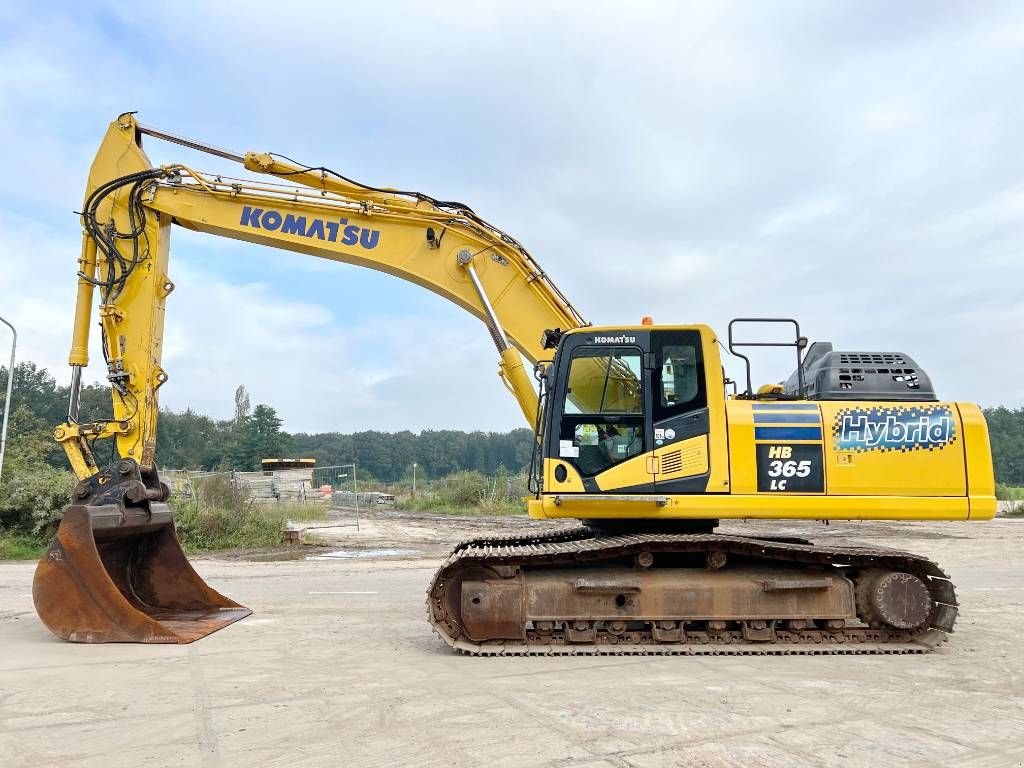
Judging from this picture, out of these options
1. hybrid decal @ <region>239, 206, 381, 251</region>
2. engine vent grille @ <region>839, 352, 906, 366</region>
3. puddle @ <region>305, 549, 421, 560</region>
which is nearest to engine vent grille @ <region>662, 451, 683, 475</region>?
engine vent grille @ <region>839, 352, 906, 366</region>

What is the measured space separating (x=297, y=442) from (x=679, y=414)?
95.4m

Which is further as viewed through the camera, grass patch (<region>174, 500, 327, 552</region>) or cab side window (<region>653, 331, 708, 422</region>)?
grass patch (<region>174, 500, 327, 552</region>)

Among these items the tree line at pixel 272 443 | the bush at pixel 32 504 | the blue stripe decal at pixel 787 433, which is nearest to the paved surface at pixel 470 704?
the blue stripe decal at pixel 787 433

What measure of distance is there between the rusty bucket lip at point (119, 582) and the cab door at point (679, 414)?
4.47m

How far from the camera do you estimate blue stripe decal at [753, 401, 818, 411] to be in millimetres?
6844

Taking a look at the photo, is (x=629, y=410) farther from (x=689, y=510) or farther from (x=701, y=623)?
(x=701, y=623)

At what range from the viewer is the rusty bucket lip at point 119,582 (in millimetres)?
6809

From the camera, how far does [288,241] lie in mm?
8672

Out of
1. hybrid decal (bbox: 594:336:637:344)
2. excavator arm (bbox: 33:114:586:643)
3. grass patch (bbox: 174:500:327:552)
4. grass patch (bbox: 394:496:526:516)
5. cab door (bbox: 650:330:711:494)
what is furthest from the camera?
grass patch (bbox: 394:496:526:516)

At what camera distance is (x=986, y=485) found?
671 cm

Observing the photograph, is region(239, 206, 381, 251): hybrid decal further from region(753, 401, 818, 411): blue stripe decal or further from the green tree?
the green tree

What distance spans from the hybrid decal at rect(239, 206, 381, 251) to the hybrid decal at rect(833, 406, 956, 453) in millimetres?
5243

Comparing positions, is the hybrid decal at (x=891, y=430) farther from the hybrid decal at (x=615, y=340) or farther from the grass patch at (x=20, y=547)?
the grass patch at (x=20, y=547)

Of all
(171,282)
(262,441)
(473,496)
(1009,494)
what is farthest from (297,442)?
(171,282)
